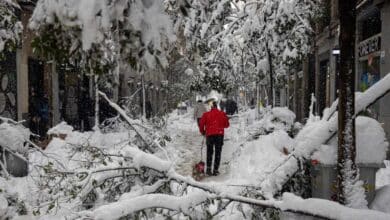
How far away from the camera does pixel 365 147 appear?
412 cm

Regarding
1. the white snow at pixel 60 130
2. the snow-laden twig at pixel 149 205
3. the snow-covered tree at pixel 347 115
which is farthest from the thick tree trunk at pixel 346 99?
the white snow at pixel 60 130

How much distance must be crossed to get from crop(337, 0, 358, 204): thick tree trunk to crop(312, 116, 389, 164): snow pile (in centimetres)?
39

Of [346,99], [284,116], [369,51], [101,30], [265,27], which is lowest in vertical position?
[284,116]

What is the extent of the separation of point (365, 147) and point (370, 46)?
1009 cm

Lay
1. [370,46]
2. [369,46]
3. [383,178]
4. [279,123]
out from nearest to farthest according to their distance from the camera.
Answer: [383,178]
[279,123]
[370,46]
[369,46]

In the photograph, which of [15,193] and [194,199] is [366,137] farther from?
[15,193]

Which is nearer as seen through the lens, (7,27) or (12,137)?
(7,27)

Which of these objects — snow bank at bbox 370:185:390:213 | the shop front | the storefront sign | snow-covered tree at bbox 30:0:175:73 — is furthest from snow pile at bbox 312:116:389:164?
the storefront sign

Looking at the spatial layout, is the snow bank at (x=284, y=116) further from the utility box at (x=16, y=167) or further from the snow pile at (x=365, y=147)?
the snow pile at (x=365, y=147)

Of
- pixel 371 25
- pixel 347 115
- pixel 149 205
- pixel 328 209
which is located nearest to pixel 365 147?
pixel 347 115

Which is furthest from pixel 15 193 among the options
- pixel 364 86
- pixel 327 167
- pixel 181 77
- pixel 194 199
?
pixel 181 77

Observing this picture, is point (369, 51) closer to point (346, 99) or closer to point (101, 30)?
point (346, 99)

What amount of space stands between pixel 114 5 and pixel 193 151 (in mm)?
12777

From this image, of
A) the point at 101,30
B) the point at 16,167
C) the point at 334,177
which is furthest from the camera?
the point at 16,167
